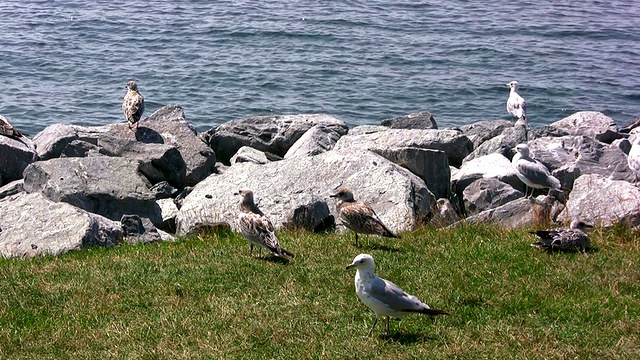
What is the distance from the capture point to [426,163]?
658 inches

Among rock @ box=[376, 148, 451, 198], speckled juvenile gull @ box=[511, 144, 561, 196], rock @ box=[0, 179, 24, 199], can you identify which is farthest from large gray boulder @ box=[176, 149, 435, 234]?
rock @ box=[0, 179, 24, 199]

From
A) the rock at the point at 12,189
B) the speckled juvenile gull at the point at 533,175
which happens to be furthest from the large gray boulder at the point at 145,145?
the speckled juvenile gull at the point at 533,175

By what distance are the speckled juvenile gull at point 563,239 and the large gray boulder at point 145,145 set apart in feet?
27.0

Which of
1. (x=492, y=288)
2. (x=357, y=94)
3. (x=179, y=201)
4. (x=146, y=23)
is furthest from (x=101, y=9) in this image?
(x=492, y=288)

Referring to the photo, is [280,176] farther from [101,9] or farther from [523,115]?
[101,9]

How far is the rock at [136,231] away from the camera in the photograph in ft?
44.0

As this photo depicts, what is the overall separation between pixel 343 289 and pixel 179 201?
22.7ft

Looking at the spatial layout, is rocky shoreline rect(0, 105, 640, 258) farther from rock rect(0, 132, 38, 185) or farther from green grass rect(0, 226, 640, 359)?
green grass rect(0, 226, 640, 359)

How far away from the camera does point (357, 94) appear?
3178 cm

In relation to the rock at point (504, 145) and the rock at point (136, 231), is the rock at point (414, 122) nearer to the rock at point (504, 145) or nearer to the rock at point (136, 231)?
the rock at point (504, 145)

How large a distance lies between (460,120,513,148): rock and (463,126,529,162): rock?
131cm

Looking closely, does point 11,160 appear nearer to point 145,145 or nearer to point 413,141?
point 145,145

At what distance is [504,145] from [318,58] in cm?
1680

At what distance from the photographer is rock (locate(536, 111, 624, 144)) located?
21.5m
